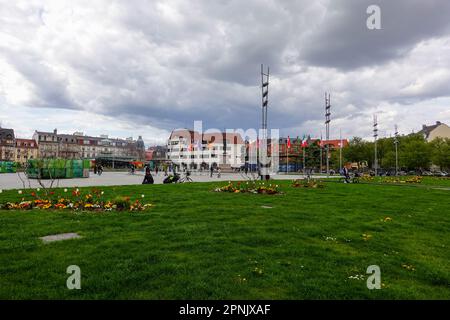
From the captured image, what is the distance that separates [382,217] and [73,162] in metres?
38.1

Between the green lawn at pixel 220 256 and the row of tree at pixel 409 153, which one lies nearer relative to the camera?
the green lawn at pixel 220 256

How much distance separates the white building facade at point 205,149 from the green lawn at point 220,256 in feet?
312

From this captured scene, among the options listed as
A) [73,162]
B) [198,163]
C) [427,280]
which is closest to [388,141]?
[198,163]

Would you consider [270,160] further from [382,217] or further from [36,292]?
[36,292]

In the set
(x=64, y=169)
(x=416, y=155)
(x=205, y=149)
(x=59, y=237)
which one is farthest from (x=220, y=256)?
(x=205, y=149)

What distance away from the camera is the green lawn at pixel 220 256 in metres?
4.53

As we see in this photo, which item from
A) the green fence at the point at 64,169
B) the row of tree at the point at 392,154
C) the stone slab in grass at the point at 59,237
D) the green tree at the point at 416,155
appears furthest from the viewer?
the green tree at the point at 416,155

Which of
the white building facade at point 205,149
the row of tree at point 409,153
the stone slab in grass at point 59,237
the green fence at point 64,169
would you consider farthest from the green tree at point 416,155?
the stone slab in grass at point 59,237

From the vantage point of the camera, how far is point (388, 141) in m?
86.6

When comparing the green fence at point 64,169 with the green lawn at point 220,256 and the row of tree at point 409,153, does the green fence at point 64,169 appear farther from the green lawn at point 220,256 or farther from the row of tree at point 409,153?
the row of tree at point 409,153

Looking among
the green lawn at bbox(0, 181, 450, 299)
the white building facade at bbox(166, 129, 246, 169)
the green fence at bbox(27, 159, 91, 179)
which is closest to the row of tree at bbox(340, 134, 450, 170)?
the white building facade at bbox(166, 129, 246, 169)

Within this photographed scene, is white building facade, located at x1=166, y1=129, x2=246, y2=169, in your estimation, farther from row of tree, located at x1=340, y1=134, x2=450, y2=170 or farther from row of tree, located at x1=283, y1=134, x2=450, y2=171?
row of tree, located at x1=340, y1=134, x2=450, y2=170
